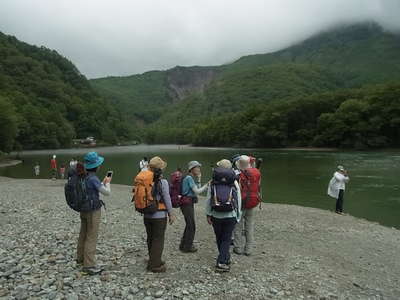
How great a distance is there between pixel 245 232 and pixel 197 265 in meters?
1.94

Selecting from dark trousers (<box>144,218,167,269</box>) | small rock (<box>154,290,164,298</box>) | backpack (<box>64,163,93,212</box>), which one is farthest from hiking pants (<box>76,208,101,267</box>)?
small rock (<box>154,290,164,298</box>)

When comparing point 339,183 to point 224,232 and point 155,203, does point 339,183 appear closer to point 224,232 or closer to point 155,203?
point 224,232

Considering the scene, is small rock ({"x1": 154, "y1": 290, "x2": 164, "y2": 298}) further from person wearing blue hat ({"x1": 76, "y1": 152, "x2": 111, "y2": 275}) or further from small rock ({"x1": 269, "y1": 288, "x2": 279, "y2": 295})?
small rock ({"x1": 269, "y1": 288, "x2": 279, "y2": 295})

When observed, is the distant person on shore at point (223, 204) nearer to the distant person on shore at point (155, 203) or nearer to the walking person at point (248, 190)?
the distant person on shore at point (155, 203)

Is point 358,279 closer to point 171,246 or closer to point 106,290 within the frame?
point 171,246

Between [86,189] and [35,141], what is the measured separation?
146m

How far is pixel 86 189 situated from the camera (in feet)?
26.8

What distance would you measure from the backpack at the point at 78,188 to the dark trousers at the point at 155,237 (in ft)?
5.01

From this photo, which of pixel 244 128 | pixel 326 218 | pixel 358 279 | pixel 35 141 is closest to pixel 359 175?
pixel 326 218

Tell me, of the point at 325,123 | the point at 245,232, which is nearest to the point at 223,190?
the point at 245,232

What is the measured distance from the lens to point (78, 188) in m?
8.17

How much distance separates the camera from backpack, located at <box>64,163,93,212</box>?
26.8ft

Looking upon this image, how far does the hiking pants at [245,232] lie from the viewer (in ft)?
34.8

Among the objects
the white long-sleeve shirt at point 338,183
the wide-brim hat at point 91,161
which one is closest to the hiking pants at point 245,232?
the wide-brim hat at point 91,161
